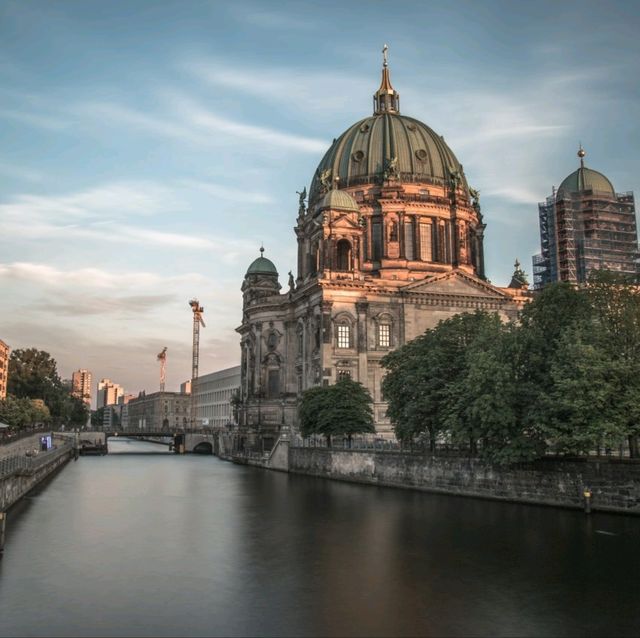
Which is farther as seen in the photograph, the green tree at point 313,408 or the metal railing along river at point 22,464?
the green tree at point 313,408

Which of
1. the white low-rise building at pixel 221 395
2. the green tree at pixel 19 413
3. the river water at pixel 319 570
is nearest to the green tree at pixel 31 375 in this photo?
the green tree at pixel 19 413

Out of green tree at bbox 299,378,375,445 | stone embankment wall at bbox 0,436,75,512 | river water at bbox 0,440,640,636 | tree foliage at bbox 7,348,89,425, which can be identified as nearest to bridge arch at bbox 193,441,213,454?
tree foliage at bbox 7,348,89,425

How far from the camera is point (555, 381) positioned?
138 feet

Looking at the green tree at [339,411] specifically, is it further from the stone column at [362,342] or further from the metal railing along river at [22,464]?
the metal railing along river at [22,464]

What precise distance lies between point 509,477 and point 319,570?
22.9 m

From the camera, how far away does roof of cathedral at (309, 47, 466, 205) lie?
102312 mm

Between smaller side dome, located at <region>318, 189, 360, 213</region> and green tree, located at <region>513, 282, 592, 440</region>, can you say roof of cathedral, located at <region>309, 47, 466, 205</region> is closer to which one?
smaller side dome, located at <region>318, 189, 360, 213</region>

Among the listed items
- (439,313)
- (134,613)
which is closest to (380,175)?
(439,313)

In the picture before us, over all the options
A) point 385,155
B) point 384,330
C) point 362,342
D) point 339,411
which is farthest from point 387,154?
point 339,411

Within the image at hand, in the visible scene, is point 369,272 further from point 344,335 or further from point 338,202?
point 344,335

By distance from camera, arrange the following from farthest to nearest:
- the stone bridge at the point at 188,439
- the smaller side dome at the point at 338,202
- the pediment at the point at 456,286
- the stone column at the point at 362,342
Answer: the stone bridge at the point at 188,439 → the smaller side dome at the point at 338,202 → the pediment at the point at 456,286 → the stone column at the point at 362,342

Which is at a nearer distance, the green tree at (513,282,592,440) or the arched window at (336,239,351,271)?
the green tree at (513,282,592,440)

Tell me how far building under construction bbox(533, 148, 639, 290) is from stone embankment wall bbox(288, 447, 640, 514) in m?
55.8

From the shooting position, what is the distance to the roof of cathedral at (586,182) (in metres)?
110
